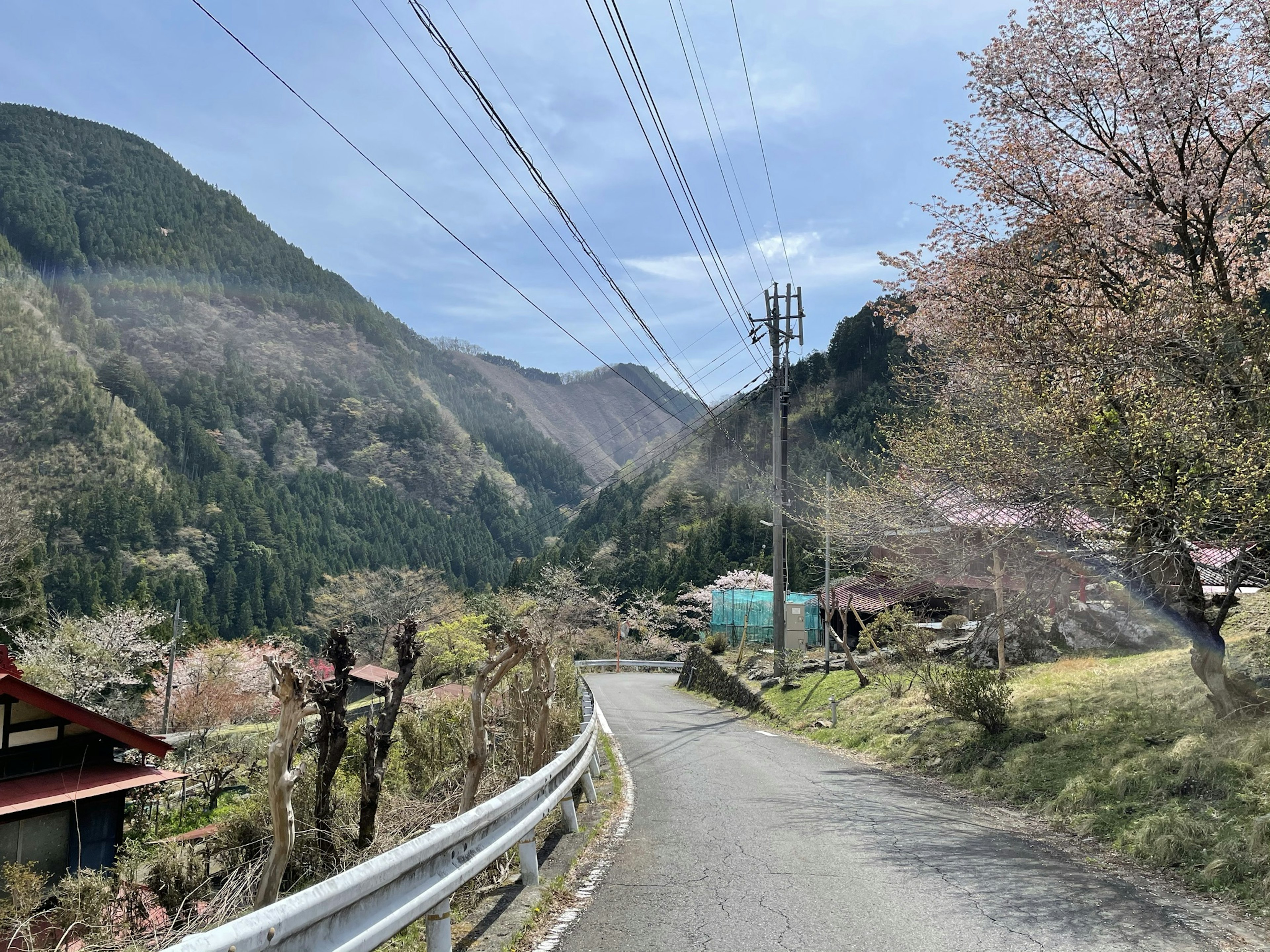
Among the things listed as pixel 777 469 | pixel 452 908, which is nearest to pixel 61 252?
pixel 777 469

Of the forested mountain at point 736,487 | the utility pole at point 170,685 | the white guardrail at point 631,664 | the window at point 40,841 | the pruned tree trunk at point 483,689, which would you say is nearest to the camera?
the pruned tree trunk at point 483,689

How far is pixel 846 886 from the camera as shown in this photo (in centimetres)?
543

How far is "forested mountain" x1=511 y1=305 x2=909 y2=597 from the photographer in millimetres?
61000

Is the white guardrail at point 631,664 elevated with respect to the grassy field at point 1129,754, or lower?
lower

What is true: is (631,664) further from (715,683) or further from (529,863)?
(529,863)

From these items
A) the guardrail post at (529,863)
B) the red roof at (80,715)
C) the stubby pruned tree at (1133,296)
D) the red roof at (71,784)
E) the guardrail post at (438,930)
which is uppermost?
the stubby pruned tree at (1133,296)

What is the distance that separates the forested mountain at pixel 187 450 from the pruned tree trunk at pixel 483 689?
51.8 metres

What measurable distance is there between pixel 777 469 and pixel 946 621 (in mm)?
7252

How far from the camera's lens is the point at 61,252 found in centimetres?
17900

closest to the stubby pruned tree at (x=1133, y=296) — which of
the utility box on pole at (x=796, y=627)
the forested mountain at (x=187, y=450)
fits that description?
the utility box on pole at (x=796, y=627)

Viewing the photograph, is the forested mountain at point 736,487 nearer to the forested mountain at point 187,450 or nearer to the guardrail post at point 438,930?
the forested mountain at point 187,450

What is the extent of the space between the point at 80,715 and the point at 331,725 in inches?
489

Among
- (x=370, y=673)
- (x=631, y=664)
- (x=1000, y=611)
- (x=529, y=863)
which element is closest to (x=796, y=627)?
(x=631, y=664)

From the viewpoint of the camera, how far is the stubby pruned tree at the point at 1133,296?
8586 mm
